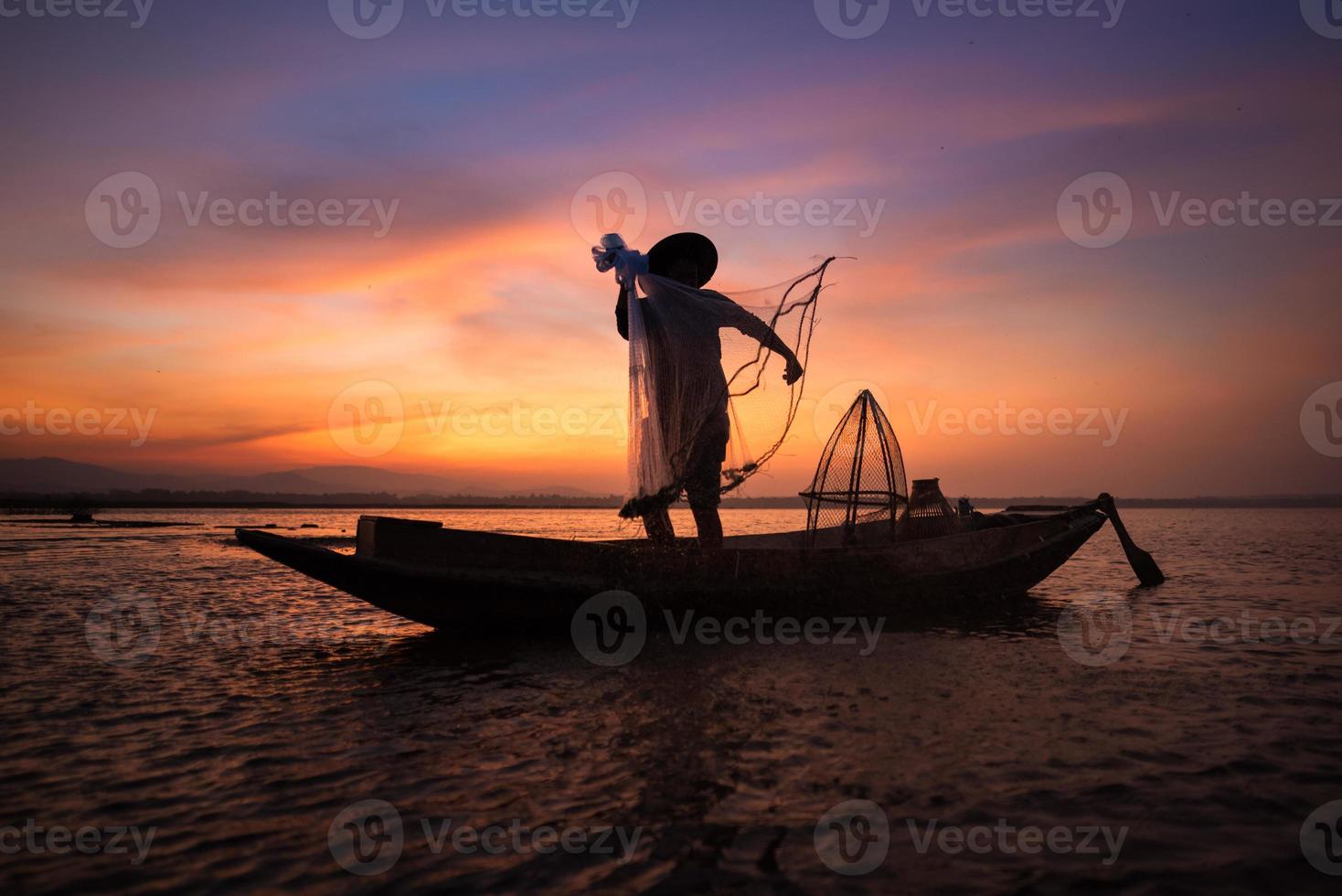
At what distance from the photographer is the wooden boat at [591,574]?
25.4 feet

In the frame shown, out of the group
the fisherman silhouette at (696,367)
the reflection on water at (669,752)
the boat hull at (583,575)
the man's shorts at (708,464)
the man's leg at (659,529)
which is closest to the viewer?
the reflection on water at (669,752)

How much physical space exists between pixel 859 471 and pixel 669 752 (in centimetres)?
739

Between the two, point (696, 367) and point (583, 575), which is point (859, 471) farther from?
point (583, 575)

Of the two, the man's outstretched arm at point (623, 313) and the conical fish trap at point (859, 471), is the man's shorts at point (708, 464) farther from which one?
the conical fish trap at point (859, 471)

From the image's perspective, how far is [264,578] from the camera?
55.2 ft

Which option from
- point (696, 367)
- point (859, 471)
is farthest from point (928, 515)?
point (696, 367)

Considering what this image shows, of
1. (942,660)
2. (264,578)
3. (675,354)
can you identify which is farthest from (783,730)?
(264,578)

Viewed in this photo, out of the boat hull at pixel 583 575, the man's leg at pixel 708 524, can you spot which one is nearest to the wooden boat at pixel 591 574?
the boat hull at pixel 583 575

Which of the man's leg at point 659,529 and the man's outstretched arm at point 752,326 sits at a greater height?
the man's outstretched arm at point 752,326

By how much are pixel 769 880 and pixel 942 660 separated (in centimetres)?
540

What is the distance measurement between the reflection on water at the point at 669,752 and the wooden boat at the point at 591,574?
0.58 metres

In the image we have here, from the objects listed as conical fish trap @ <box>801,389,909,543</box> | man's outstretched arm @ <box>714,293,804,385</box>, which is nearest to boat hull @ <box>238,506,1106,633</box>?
conical fish trap @ <box>801,389,909,543</box>

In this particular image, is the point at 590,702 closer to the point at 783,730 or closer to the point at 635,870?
the point at 783,730

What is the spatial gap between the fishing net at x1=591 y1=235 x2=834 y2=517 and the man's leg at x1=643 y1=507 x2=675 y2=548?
45 cm
